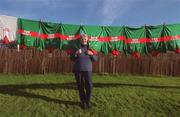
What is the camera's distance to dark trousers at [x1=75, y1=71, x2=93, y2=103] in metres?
10.5

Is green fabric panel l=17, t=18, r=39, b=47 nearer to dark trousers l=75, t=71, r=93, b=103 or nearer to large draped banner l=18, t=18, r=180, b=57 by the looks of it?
large draped banner l=18, t=18, r=180, b=57

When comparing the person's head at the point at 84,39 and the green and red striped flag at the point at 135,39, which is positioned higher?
the green and red striped flag at the point at 135,39

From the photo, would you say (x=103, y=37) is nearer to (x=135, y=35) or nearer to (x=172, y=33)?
(x=135, y=35)

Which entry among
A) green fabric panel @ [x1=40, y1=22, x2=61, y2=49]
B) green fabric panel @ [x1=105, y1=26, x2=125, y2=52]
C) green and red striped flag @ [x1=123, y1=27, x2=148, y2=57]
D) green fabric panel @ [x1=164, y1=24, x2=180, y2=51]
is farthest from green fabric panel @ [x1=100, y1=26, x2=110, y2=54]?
green fabric panel @ [x1=164, y1=24, x2=180, y2=51]

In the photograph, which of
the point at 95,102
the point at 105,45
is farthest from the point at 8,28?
the point at 95,102

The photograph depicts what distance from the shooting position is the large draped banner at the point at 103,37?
18594 millimetres

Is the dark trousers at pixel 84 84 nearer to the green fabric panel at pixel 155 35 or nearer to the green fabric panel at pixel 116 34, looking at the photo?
the green fabric panel at pixel 116 34

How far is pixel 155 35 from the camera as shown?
62.5ft

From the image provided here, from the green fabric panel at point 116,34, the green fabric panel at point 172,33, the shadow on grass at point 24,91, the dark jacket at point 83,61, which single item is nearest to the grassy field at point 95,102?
the shadow on grass at point 24,91

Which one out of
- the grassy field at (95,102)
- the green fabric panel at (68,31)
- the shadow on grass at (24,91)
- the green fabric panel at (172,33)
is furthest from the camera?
the green fabric panel at (68,31)

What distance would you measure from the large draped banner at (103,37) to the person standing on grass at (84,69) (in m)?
7.62

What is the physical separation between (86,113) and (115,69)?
10.7m

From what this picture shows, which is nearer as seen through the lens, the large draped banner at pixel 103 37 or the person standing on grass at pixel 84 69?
the person standing on grass at pixel 84 69

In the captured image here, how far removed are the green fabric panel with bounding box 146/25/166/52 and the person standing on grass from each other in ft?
29.1
